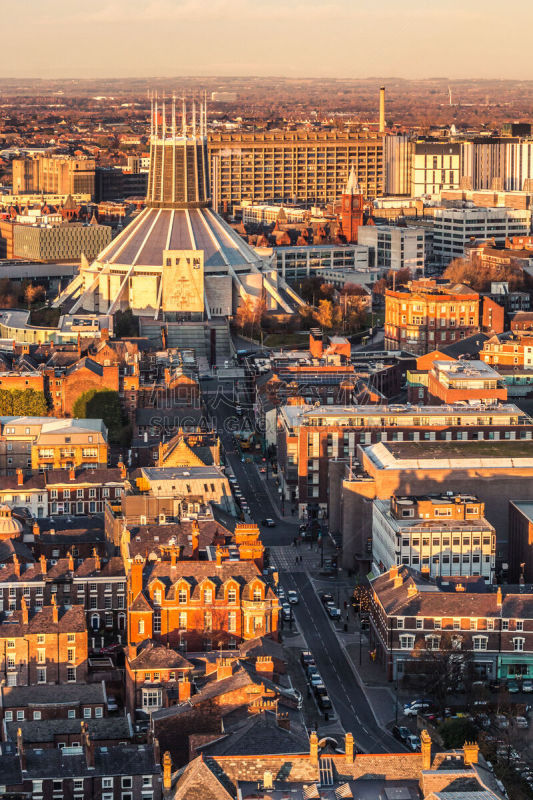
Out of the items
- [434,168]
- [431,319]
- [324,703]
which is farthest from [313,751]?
[434,168]

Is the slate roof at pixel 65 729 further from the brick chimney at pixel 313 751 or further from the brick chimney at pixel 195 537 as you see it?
the brick chimney at pixel 195 537

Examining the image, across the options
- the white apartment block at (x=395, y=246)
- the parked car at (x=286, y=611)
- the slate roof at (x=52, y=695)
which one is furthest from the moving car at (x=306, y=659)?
the white apartment block at (x=395, y=246)

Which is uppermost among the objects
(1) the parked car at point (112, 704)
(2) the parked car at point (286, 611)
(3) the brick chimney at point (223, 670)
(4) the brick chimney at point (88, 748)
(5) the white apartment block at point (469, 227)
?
(5) the white apartment block at point (469, 227)

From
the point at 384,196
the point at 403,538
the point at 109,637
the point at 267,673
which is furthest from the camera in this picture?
the point at 384,196

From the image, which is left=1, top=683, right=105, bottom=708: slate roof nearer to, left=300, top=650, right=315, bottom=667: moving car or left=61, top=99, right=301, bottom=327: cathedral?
left=300, top=650, right=315, bottom=667: moving car

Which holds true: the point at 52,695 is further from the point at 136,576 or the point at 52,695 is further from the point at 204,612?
the point at 136,576

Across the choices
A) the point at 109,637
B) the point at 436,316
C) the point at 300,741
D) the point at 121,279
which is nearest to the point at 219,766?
the point at 300,741

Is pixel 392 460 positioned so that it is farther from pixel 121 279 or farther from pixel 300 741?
pixel 121 279
